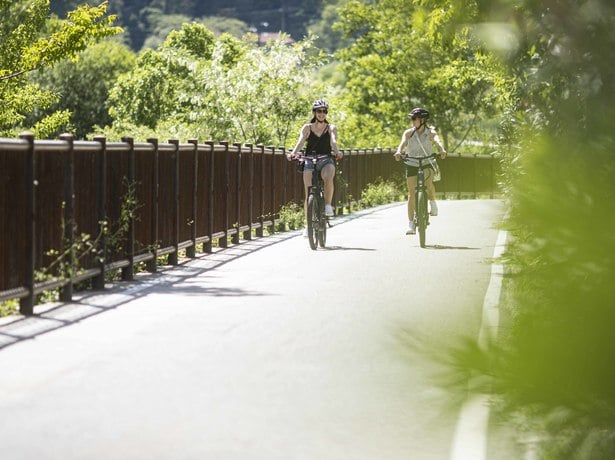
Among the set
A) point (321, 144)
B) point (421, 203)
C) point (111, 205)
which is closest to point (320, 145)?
point (321, 144)

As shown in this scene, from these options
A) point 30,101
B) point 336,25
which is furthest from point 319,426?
point 336,25

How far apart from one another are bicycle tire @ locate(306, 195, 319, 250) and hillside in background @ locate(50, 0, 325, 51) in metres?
128

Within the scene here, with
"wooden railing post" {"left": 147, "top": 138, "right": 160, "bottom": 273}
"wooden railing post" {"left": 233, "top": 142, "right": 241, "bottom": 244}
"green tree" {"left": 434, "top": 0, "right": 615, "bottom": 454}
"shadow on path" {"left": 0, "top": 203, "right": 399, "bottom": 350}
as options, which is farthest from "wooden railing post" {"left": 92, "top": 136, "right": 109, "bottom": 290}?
"green tree" {"left": 434, "top": 0, "right": 615, "bottom": 454}

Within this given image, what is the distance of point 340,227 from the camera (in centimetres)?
2409

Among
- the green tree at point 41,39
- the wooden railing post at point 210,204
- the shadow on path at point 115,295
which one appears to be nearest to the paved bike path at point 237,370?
the shadow on path at point 115,295

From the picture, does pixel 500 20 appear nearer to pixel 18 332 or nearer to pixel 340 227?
pixel 18 332

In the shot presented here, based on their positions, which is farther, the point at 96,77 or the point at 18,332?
the point at 96,77

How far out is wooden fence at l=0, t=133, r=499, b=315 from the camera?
9.88 metres

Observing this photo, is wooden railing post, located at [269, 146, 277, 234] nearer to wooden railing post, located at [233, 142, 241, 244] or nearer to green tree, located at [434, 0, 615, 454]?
wooden railing post, located at [233, 142, 241, 244]

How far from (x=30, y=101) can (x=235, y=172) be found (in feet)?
24.4

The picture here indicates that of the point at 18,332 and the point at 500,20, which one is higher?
the point at 500,20

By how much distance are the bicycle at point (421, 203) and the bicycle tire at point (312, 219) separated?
4.54ft

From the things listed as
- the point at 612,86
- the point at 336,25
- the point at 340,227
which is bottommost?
the point at 340,227

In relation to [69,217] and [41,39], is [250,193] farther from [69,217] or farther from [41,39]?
[69,217]
